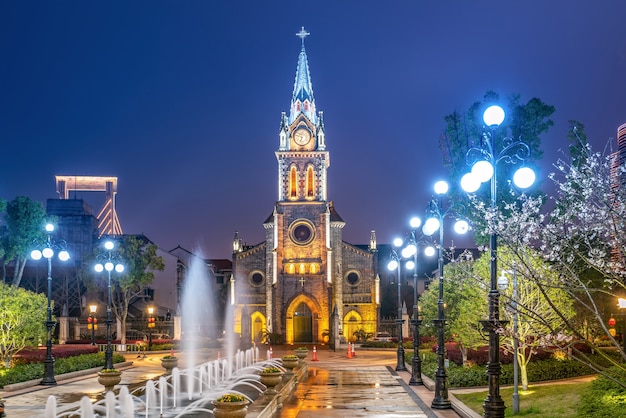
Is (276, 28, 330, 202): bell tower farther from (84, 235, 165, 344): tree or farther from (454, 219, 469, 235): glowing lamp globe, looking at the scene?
(454, 219, 469, 235): glowing lamp globe

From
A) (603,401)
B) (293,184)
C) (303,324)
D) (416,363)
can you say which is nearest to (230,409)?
(603,401)

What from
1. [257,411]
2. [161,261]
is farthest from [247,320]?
[257,411]

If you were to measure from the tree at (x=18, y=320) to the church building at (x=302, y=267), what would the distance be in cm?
3737

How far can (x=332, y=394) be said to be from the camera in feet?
93.8

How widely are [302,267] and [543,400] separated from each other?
173 feet

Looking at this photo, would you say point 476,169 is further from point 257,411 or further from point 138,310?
point 138,310

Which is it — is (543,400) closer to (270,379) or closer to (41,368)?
(270,379)

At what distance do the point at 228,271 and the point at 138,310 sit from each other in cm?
1926

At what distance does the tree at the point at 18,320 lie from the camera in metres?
33.7

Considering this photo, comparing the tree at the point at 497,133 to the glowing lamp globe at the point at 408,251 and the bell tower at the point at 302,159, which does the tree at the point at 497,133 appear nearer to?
the glowing lamp globe at the point at 408,251

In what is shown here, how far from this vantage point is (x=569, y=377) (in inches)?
1214

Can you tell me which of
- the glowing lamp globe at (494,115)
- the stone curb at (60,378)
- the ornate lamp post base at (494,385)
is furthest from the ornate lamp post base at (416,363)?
the glowing lamp globe at (494,115)

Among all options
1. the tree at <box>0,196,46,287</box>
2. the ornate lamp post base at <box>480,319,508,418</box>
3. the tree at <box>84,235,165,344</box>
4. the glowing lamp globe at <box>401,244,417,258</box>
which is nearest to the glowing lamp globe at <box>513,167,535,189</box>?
the ornate lamp post base at <box>480,319,508,418</box>

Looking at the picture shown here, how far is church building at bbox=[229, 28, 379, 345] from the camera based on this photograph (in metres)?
73.7
